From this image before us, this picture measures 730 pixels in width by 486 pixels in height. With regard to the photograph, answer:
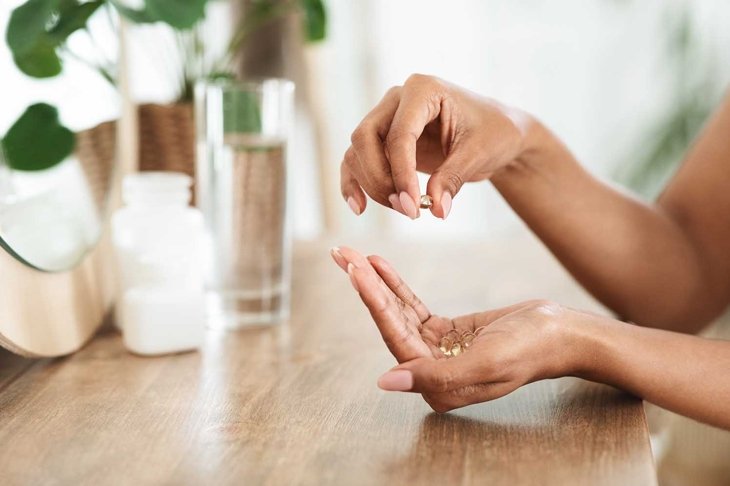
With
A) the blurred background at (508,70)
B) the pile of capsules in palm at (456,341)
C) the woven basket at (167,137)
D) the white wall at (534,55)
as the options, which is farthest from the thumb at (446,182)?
the white wall at (534,55)

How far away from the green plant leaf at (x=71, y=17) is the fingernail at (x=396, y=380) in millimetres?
513

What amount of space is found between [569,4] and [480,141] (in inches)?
79.4

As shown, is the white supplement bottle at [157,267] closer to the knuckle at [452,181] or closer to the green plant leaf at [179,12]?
the green plant leaf at [179,12]

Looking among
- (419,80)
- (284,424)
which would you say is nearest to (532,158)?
(419,80)

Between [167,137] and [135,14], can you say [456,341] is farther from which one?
[167,137]

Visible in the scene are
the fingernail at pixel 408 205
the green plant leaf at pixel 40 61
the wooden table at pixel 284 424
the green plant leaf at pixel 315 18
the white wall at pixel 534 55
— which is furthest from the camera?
the white wall at pixel 534 55

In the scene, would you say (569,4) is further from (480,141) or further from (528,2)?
(480,141)

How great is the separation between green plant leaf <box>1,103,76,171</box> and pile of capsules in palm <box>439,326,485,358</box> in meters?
0.44

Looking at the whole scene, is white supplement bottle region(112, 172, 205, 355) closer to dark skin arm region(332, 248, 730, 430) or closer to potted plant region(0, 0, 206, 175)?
potted plant region(0, 0, 206, 175)

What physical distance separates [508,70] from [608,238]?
1.85 meters

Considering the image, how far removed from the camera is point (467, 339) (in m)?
0.78

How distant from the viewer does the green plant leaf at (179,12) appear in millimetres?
954

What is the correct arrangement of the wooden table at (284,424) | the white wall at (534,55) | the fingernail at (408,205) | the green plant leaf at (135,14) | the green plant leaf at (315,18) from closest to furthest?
the wooden table at (284,424)
the fingernail at (408,205)
the green plant leaf at (135,14)
the green plant leaf at (315,18)
the white wall at (534,55)

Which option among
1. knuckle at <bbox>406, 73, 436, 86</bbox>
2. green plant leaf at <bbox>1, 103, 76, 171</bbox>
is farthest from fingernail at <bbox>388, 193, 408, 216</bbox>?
green plant leaf at <bbox>1, 103, 76, 171</bbox>
